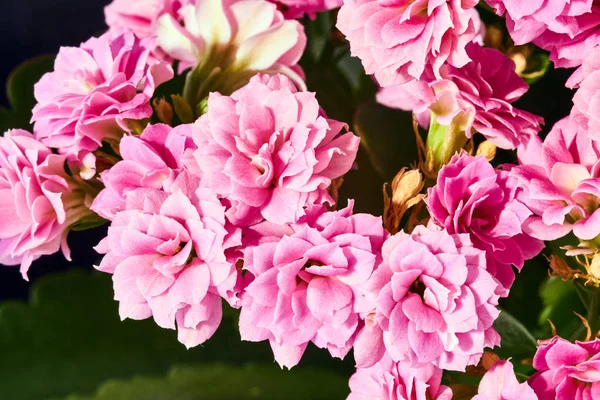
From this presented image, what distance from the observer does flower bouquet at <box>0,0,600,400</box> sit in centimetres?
32

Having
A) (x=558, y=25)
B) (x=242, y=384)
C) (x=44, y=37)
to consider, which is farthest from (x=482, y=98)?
(x=44, y=37)

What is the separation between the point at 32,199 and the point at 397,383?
7.8 inches

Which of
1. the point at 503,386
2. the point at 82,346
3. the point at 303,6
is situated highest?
the point at 303,6

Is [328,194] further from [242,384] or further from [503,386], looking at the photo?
[242,384]

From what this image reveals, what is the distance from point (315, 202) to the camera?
13.1 inches

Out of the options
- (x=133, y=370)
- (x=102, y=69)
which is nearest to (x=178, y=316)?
(x=102, y=69)

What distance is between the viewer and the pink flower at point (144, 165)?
344 millimetres

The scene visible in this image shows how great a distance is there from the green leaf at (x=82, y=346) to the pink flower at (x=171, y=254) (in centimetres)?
23

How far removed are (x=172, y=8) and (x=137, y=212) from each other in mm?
160

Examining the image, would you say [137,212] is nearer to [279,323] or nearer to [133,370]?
[279,323]

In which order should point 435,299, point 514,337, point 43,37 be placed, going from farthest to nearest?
point 43,37 → point 514,337 → point 435,299

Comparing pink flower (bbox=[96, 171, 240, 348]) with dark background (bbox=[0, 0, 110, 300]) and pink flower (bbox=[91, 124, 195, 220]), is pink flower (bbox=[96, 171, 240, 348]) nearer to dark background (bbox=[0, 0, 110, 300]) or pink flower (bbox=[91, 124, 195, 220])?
pink flower (bbox=[91, 124, 195, 220])

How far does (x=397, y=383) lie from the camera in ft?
1.13

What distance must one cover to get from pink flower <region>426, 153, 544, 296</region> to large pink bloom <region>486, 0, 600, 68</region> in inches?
2.5
